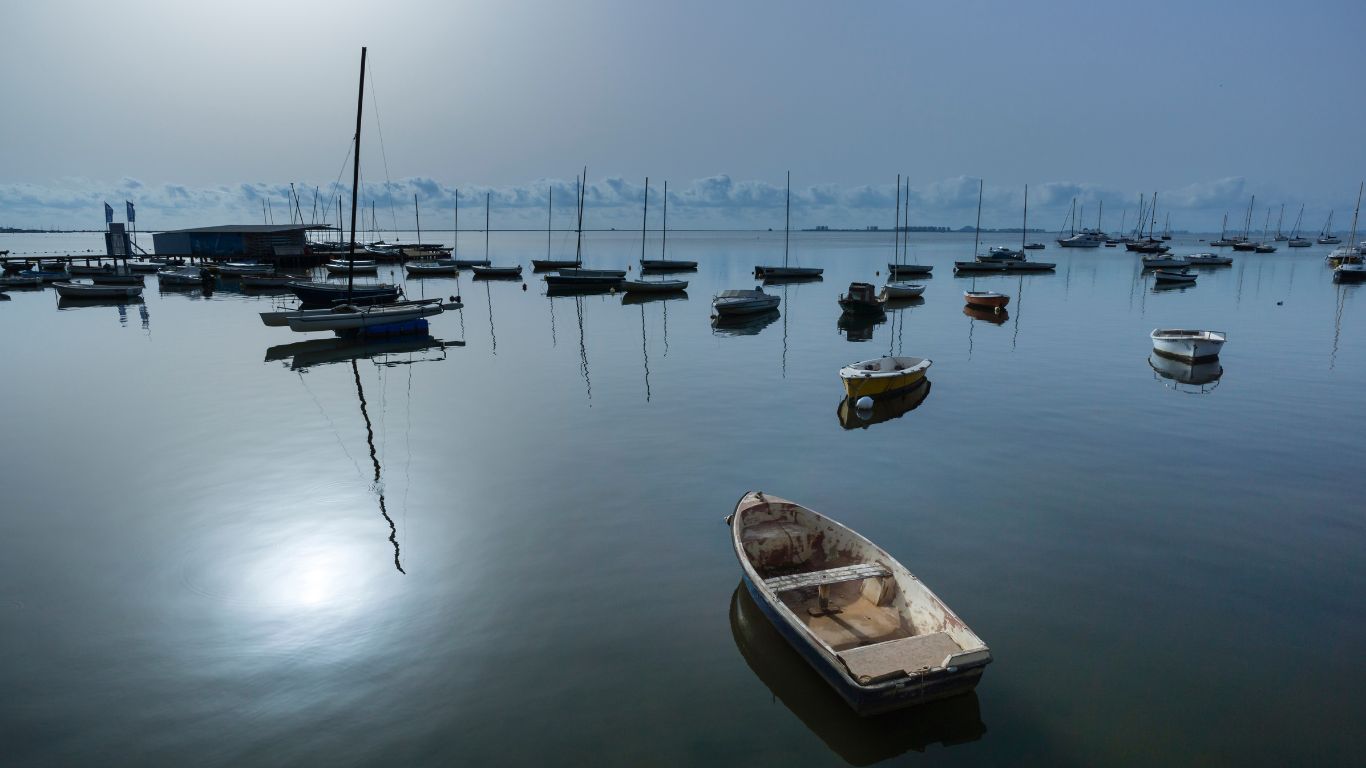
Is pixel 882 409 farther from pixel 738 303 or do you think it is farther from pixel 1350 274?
pixel 1350 274

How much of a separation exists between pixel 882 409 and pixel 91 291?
6752cm

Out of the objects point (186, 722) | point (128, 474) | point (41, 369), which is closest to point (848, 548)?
point (186, 722)

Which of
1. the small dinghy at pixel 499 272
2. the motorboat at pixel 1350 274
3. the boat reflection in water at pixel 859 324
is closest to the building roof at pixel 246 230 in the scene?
the small dinghy at pixel 499 272

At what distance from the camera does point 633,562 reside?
14641 mm

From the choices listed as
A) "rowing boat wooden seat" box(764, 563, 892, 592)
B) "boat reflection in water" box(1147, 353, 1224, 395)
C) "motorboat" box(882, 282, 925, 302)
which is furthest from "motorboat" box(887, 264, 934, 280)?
"rowing boat wooden seat" box(764, 563, 892, 592)

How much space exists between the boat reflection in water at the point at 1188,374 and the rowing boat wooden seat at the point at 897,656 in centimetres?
2504

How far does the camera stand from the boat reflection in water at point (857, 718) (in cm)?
964

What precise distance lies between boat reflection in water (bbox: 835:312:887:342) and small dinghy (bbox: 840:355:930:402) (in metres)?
15.8

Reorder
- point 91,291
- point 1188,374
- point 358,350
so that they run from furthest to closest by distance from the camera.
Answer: point 91,291
point 358,350
point 1188,374

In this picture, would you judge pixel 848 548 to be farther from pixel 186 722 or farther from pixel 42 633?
pixel 42 633

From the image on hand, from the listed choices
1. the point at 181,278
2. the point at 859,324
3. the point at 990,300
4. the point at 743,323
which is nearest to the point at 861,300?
the point at 859,324

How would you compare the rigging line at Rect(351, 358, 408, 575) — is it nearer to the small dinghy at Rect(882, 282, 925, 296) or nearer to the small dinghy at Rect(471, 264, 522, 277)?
the small dinghy at Rect(882, 282, 925, 296)

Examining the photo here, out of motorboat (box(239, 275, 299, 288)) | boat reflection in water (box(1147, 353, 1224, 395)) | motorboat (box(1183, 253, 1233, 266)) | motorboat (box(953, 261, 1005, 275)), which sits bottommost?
boat reflection in water (box(1147, 353, 1224, 395))

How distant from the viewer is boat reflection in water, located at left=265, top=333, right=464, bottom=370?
123 feet
